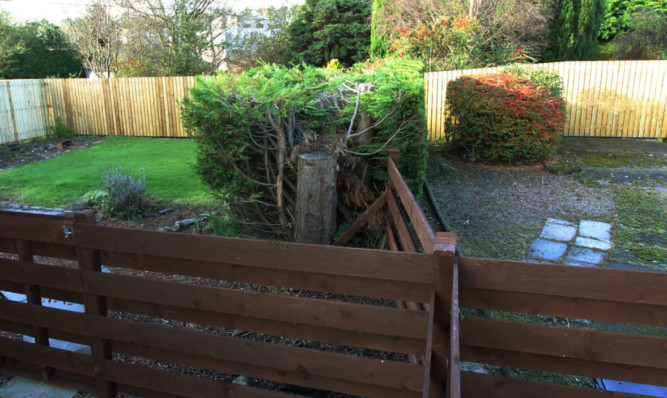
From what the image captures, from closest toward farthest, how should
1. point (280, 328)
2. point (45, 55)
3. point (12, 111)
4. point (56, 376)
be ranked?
point (280, 328) < point (56, 376) < point (12, 111) < point (45, 55)

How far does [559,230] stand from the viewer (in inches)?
240

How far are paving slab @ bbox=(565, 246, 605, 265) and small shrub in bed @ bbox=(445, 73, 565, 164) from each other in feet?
14.7

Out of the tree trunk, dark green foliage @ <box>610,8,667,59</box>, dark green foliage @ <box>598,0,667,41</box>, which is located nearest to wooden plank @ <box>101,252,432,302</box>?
the tree trunk

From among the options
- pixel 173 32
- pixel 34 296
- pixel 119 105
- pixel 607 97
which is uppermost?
pixel 173 32

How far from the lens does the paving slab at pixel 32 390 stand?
3001mm

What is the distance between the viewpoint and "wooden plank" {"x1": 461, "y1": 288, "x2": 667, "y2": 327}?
1964mm

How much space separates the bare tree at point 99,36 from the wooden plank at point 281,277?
19.5m

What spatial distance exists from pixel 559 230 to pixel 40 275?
221 inches

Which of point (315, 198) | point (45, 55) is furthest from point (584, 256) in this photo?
point (45, 55)

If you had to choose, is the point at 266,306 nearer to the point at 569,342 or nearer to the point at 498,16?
the point at 569,342

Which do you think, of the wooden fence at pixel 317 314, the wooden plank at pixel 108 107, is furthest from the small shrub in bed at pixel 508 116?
the wooden plank at pixel 108 107

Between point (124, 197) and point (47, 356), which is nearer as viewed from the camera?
point (47, 356)

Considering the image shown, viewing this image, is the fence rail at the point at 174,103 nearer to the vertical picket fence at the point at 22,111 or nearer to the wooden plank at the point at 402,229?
the vertical picket fence at the point at 22,111

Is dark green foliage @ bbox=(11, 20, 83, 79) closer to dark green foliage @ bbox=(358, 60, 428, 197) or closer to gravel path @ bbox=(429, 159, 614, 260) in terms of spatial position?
gravel path @ bbox=(429, 159, 614, 260)
